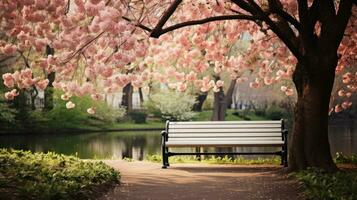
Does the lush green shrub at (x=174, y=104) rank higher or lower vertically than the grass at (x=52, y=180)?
higher

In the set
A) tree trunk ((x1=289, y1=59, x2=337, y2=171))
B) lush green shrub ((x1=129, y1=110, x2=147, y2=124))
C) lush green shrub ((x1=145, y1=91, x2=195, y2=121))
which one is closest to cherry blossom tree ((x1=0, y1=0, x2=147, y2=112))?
tree trunk ((x1=289, y1=59, x2=337, y2=171))

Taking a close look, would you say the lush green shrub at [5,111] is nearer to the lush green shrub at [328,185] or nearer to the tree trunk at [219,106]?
the tree trunk at [219,106]

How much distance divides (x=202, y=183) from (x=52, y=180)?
8.86 feet

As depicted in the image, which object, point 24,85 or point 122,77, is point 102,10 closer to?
point 122,77

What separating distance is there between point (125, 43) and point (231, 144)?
4291mm

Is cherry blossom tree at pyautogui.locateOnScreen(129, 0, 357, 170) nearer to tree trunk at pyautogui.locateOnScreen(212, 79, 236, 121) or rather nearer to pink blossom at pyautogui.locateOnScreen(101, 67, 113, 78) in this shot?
pink blossom at pyautogui.locateOnScreen(101, 67, 113, 78)

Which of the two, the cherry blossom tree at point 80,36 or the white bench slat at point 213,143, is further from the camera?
the white bench slat at point 213,143

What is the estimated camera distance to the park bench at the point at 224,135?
472 inches

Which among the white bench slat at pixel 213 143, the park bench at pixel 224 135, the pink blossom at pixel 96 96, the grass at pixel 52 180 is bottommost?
the grass at pixel 52 180

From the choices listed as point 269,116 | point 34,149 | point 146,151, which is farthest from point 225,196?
point 269,116

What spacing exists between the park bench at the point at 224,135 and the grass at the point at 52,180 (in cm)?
230

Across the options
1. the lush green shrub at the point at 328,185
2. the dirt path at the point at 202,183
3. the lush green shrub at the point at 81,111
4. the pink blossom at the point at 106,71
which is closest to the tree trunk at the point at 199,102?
the lush green shrub at the point at 81,111

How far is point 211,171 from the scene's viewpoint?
1126 cm

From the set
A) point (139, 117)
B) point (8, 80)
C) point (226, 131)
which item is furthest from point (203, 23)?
point (139, 117)
